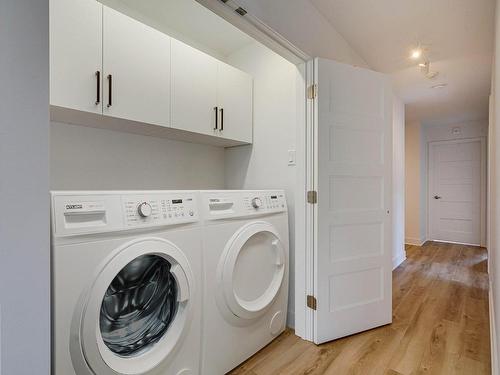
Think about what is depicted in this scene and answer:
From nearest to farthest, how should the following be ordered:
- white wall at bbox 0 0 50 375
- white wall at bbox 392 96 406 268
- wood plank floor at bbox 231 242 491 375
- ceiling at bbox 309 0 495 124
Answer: white wall at bbox 0 0 50 375, wood plank floor at bbox 231 242 491 375, ceiling at bbox 309 0 495 124, white wall at bbox 392 96 406 268

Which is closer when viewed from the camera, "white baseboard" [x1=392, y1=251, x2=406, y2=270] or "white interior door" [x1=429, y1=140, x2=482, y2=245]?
"white baseboard" [x1=392, y1=251, x2=406, y2=270]

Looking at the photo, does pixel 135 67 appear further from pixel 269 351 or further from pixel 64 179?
pixel 269 351

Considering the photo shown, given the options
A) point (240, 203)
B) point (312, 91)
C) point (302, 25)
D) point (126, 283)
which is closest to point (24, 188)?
point (126, 283)

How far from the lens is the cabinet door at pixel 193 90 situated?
168cm

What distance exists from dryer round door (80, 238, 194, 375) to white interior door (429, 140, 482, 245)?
18.0ft

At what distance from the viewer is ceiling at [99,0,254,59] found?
1.72 m

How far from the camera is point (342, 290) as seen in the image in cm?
183

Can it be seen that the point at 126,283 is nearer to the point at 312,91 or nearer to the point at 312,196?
the point at 312,196

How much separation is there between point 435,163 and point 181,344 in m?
5.61

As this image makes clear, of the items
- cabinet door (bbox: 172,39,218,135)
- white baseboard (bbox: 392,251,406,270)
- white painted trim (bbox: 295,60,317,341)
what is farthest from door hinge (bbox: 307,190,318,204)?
white baseboard (bbox: 392,251,406,270)

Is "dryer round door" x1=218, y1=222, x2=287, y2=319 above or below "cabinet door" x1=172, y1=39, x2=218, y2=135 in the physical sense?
below

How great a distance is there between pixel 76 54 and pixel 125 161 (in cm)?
69

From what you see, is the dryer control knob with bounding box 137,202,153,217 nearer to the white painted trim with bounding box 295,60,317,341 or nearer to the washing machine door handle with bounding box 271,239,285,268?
the washing machine door handle with bounding box 271,239,285,268

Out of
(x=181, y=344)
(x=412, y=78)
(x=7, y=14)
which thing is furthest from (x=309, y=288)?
(x=412, y=78)
